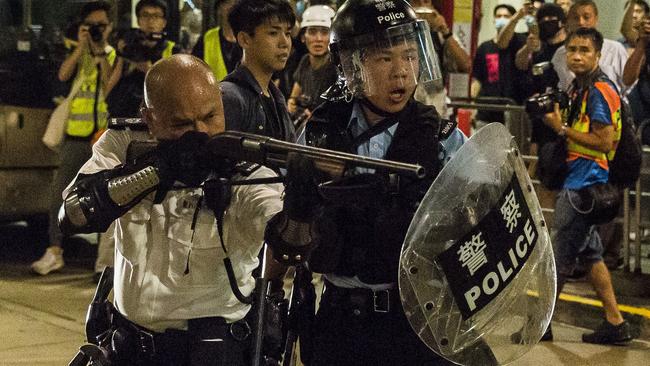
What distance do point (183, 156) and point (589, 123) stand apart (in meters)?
4.53

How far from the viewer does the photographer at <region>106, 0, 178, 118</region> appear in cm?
892

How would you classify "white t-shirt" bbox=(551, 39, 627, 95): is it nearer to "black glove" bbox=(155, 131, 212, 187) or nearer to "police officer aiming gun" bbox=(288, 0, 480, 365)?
"police officer aiming gun" bbox=(288, 0, 480, 365)

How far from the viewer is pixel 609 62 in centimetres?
991

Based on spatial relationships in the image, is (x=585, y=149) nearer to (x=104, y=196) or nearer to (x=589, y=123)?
(x=589, y=123)

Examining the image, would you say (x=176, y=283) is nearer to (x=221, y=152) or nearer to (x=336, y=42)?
(x=221, y=152)

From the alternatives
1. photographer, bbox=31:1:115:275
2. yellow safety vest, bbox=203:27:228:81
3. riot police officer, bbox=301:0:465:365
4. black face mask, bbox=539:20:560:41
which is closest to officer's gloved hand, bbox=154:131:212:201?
riot police officer, bbox=301:0:465:365

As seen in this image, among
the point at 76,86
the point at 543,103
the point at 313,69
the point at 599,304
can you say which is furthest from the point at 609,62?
the point at 76,86

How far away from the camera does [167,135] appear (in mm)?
3621

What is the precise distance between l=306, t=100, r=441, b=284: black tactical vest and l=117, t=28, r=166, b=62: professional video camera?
5.39 m

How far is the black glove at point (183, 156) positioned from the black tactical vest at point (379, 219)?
413 millimetres

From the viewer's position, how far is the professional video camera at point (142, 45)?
8.89 metres

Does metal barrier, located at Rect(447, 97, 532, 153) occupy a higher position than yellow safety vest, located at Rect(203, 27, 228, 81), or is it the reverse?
yellow safety vest, located at Rect(203, 27, 228, 81)

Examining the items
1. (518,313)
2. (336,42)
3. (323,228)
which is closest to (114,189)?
(323,228)

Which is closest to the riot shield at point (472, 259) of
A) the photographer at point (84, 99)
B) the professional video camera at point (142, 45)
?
the professional video camera at point (142, 45)
